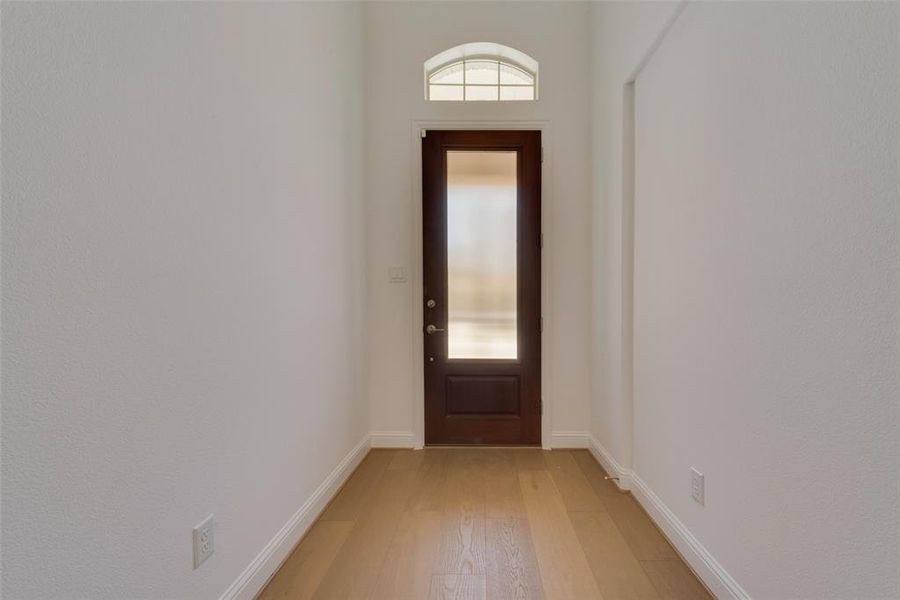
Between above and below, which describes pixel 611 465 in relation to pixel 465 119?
below

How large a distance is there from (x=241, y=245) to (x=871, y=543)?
6.48 feet

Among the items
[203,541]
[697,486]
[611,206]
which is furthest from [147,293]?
[611,206]

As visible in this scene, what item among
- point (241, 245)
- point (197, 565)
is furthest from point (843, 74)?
point (197, 565)

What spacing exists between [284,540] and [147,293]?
4.19ft

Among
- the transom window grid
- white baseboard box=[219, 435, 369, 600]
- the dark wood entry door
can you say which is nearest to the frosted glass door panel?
the dark wood entry door

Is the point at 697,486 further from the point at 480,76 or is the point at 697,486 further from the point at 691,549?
the point at 480,76

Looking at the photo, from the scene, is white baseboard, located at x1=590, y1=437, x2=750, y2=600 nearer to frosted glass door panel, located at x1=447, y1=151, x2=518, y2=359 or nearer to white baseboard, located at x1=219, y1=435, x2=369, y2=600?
frosted glass door panel, located at x1=447, y1=151, x2=518, y2=359

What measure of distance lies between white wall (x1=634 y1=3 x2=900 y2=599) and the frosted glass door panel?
133 cm

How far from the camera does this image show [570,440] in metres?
3.17

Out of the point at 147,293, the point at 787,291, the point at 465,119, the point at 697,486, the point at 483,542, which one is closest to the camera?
the point at 147,293

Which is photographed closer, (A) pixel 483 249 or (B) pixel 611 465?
(B) pixel 611 465

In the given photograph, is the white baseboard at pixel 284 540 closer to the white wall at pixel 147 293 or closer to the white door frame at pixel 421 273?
the white wall at pixel 147 293

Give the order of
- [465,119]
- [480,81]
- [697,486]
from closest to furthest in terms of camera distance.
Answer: [697,486] → [465,119] → [480,81]

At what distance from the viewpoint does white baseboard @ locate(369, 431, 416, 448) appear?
3.19 meters
